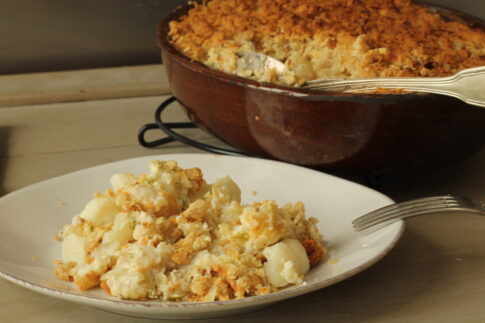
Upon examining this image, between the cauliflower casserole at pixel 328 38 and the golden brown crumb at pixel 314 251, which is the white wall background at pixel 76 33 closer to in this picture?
the cauliflower casserole at pixel 328 38

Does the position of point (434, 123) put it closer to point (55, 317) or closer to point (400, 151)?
point (400, 151)

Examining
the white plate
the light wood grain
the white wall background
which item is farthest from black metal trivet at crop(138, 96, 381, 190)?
the white wall background

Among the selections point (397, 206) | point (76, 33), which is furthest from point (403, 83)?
point (76, 33)

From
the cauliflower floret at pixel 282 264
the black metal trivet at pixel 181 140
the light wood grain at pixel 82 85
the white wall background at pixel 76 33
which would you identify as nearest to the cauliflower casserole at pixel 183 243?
the cauliflower floret at pixel 282 264

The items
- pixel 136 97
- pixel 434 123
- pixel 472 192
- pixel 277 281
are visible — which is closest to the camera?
pixel 277 281

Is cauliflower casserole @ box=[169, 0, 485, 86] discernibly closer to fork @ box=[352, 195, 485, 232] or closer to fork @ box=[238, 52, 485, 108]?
fork @ box=[238, 52, 485, 108]

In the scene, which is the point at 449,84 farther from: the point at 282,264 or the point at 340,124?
the point at 282,264

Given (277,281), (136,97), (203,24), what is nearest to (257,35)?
(203,24)
